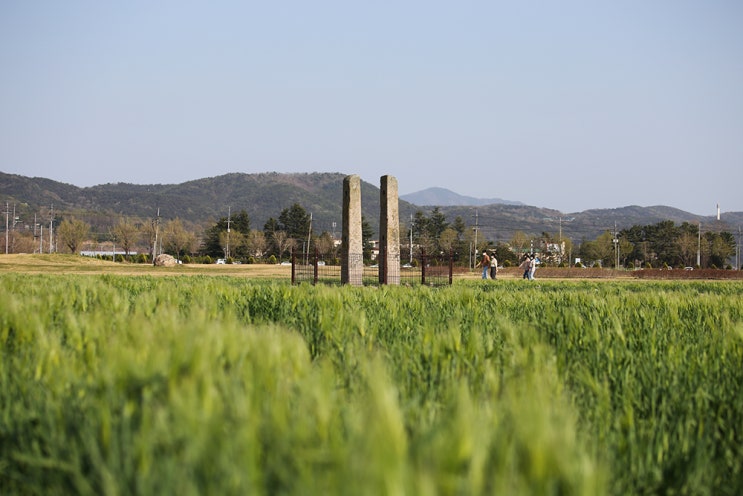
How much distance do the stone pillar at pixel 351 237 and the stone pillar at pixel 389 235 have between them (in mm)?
800

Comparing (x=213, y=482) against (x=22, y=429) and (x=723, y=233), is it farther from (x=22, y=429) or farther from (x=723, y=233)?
(x=723, y=233)

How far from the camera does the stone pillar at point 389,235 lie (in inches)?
938

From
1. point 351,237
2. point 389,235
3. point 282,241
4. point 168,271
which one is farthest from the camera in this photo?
point 282,241

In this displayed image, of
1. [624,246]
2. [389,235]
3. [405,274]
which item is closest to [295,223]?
[624,246]

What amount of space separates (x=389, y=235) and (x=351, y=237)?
138 cm

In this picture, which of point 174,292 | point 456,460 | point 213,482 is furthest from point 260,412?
point 174,292

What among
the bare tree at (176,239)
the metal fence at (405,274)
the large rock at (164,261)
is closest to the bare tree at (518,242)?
the bare tree at (176,239)

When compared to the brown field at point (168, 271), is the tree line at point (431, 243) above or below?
above

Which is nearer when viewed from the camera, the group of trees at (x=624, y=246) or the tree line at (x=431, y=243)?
the tree line at (x=431, y=243)

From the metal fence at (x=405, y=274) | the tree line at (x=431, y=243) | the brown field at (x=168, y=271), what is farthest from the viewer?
the tree line at (x=431, y=243)

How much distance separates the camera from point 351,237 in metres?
23.6

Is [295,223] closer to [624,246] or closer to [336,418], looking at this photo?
[624,246]

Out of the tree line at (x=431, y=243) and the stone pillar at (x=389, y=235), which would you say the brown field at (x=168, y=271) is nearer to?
the stone pillar at (x=389, y=235)

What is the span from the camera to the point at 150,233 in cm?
11606
